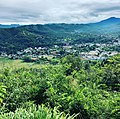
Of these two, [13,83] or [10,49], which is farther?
[10,49]

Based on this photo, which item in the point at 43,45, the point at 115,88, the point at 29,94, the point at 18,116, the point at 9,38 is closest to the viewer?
the point at 18,116

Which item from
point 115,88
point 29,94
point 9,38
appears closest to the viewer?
point 29,94

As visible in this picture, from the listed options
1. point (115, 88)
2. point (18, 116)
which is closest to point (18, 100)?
point (18, 116)

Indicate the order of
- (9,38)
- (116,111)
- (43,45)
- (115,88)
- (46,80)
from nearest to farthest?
(116,111), (46,80), (115,88), (43,45), (9,38)

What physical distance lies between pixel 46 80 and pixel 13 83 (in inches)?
86.9

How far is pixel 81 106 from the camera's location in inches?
588

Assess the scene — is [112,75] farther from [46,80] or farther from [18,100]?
[18,100]

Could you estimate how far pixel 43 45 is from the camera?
125m

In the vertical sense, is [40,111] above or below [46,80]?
above

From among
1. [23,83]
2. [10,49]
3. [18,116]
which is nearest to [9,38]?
[10,49]

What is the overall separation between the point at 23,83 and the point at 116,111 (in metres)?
7.04

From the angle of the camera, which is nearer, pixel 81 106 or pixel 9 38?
pixel 81 106

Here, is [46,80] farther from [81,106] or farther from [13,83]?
[81,106]

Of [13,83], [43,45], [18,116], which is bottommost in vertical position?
[43,45]
